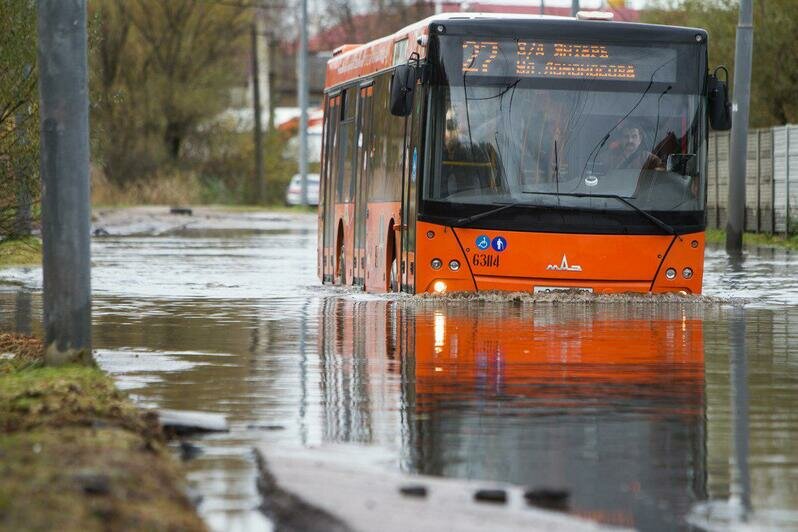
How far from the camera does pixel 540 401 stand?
1122cm

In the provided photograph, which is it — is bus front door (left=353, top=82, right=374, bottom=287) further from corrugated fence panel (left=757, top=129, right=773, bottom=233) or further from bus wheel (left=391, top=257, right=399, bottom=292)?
corrugated fence panel (left=757, top=129, right=773, bottom=233)

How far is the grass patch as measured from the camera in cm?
3636

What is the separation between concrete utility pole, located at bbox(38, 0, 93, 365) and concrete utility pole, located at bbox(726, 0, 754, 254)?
23.3m

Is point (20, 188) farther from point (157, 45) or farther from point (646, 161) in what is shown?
point (157, 45)

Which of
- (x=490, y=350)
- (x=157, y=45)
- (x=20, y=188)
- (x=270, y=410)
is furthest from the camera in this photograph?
(x=157, y=45)

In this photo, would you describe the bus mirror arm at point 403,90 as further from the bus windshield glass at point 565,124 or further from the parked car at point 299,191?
the parked car at point 299,191

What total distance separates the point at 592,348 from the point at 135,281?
11.1 m

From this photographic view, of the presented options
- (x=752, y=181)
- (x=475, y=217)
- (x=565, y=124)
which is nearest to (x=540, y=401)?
(x=475, y=217)

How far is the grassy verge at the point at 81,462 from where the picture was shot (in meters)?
6.75

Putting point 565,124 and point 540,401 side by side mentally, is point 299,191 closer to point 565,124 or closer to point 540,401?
point 565,124

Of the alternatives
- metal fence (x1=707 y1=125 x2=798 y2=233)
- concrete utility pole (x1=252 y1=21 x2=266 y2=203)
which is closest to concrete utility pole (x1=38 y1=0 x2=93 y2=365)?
metal fence (x1=707 y1=125 x2=798 y2=233)

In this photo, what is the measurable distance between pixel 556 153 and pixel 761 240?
19.3 m

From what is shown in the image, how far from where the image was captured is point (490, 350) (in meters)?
14.6

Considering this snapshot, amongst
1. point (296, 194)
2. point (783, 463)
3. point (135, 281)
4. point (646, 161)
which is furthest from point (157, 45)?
point (783, 463)
